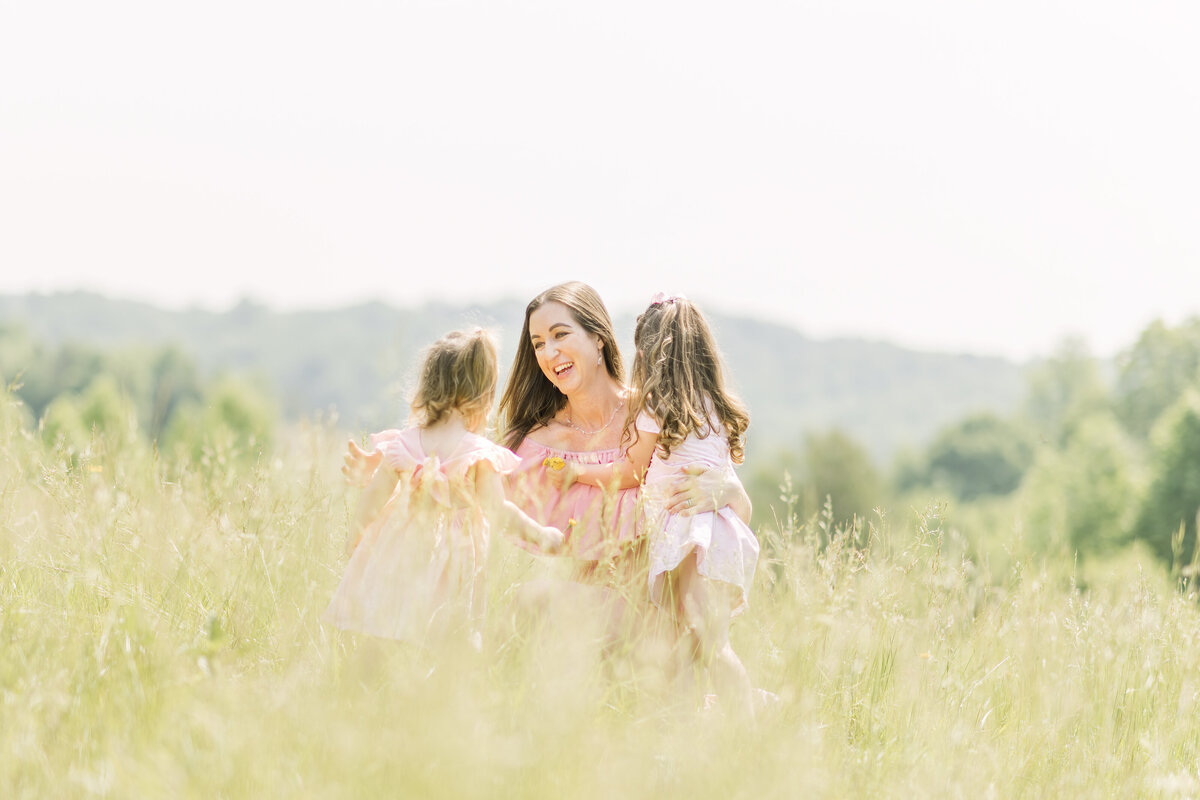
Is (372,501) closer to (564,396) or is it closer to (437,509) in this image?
(437,509)

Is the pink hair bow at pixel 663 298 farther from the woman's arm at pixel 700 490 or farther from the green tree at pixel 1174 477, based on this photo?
the green tree at pixel 1174 477

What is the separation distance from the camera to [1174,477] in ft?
81.5

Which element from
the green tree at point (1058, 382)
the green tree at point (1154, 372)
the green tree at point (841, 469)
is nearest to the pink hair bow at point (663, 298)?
the green tree at point (1154, 372)

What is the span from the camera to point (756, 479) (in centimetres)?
4984

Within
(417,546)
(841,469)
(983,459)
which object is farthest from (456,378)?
(983,459)

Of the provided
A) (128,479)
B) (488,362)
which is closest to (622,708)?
(488,362)

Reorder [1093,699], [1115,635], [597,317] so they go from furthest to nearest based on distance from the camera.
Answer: [597,317], [1115,635], [1093,699]

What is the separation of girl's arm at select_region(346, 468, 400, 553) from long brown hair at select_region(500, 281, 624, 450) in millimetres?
→ 979

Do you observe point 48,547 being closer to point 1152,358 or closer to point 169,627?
point 169,627

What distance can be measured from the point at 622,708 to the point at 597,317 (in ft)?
7.07

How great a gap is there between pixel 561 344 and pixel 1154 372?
37.0 m

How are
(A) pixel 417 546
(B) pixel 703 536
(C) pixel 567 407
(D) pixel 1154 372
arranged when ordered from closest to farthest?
(A) pixel 417 546
(B) pixel 703 536
(C) pixel 567 407
(D) pixel 1154 372

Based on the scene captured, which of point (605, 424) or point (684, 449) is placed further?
point (605, 424)

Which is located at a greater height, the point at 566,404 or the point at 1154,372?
the point at 566,404
